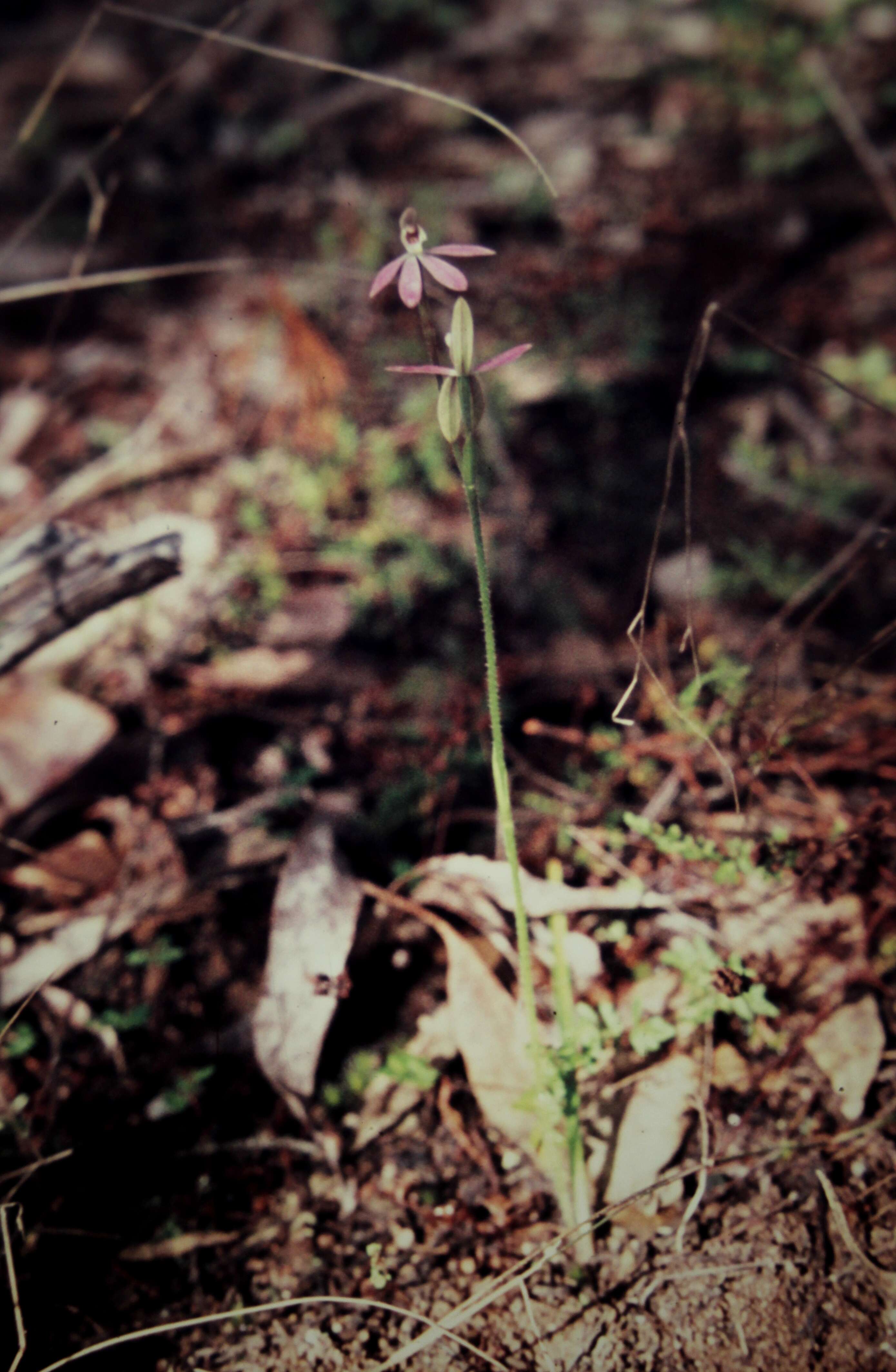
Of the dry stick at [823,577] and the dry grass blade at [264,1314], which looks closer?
the dry grass blade at [264,1314]

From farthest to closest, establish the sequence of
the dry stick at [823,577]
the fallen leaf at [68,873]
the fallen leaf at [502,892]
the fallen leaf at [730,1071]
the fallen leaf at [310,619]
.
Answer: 1. the fallen leaf at [310,619]
2. the dry stick at [823,577]
3. the fallen leaf at [68,873]
4. the fallen leaf at [502,892]
5. the fallen leaf at [730,1071]

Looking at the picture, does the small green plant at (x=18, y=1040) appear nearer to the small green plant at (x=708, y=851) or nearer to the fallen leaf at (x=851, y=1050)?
the small green plant at (x=708, y=851)

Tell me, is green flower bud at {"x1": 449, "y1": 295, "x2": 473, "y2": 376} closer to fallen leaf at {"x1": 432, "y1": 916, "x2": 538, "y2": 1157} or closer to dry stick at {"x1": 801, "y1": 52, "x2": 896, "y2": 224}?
fallen leaf at {"x1": 432, "y1": 916, "x2": 538, "y2": 1157}

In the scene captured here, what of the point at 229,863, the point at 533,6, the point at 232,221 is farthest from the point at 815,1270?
the point at 533,6

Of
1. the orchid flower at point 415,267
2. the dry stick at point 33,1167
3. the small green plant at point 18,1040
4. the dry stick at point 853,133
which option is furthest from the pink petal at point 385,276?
the dry stick at point 853,133

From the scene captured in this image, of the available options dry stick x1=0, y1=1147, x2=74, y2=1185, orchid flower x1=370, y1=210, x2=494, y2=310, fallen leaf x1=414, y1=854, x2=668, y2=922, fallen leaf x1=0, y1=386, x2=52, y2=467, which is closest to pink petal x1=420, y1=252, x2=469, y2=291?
orchid flower x1=370, y1=210, x2=494, y2=310

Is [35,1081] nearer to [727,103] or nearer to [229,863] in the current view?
[229,863]
